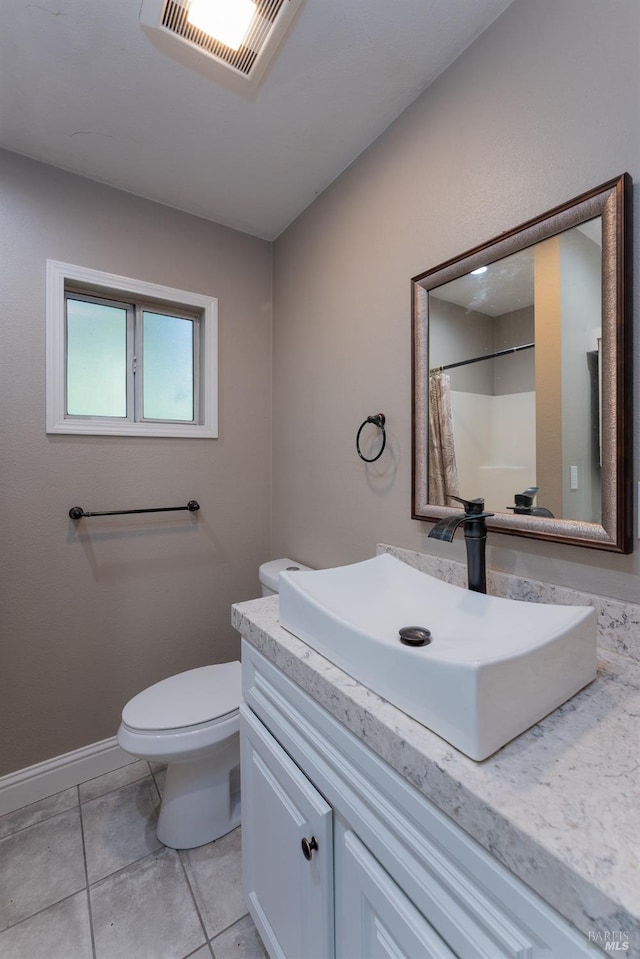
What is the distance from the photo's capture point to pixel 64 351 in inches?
63.4

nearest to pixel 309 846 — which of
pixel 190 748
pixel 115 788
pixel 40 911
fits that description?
pixel 190 748

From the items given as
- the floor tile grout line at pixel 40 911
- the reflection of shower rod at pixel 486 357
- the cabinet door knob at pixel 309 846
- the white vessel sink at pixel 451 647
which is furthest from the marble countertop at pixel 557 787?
the floor tile grout line at pixel 40 911

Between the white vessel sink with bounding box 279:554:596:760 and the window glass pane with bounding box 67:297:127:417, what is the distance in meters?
1.33

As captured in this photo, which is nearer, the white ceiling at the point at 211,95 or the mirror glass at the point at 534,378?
the mirror glass at the point at 534,378

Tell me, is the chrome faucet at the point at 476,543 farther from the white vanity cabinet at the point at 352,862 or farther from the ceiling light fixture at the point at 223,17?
the ceiling light fixture at the point at 223,17

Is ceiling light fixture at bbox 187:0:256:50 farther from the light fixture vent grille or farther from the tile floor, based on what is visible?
the tile floor

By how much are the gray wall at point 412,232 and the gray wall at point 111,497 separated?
0.67 feet

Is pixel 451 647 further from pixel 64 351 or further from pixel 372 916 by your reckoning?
pixel 64 351

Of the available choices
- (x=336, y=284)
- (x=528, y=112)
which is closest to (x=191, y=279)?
(x=336, y=284)

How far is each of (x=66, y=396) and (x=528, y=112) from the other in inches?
70.6

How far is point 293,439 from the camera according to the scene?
6.37ft

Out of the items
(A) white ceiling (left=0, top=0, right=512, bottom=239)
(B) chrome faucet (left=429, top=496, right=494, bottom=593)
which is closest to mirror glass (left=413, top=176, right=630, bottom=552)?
(B) chrome faucet (left=429, top=496, right=494, bottom=593)

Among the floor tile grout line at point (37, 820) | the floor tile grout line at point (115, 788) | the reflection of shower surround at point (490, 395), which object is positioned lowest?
the floor tile grout line at point (37, 820)

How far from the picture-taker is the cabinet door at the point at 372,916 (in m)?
Answer: 0.55
